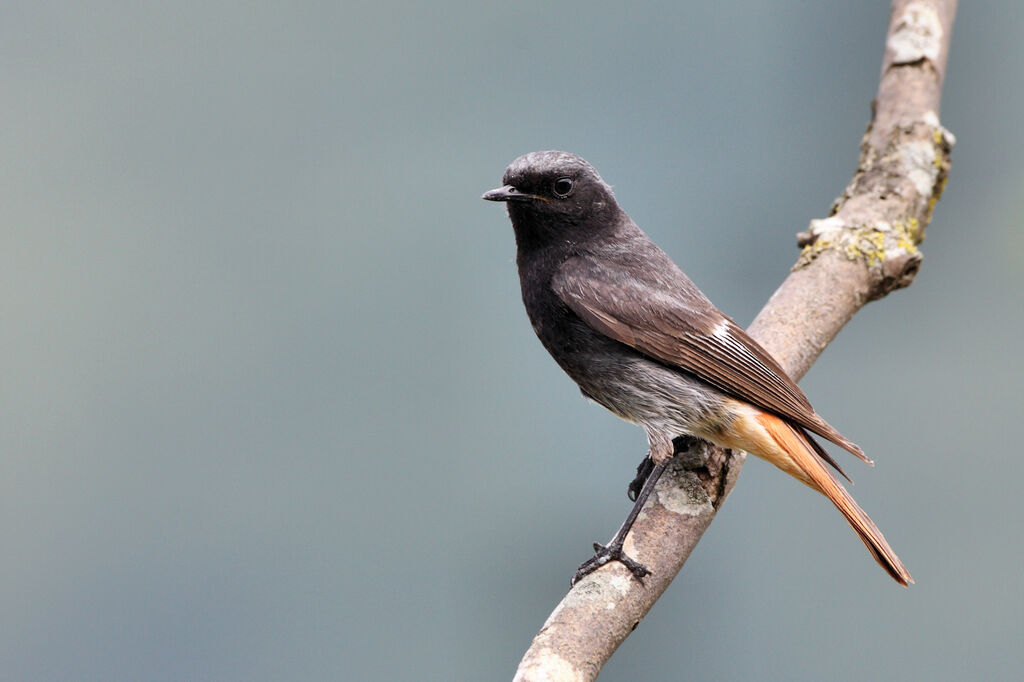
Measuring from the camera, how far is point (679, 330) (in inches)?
107

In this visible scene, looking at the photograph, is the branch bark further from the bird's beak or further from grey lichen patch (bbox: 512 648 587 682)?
the bird's beak

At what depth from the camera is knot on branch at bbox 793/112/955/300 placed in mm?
3268

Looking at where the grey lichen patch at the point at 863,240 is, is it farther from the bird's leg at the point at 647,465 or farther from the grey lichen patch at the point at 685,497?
the grey lichen patch at the point at 685,497

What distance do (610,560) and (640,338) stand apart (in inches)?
25.6

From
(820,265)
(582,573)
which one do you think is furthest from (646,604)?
(820,265)

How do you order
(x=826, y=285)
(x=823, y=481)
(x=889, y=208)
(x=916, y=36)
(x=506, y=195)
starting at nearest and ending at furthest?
1. (x=823, y=481)
2. (x=506, y=195)
3. (x=826, y=285)
4. (x=889, y=208)
5. (x=916, y=36)

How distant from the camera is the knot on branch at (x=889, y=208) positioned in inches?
129

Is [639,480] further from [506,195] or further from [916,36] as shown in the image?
[916,36]

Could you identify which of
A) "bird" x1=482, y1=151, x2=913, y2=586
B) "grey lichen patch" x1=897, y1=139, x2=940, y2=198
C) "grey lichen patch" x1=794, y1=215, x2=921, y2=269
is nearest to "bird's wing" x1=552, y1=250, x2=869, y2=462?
"bird" x1=482, y1=151, x2=913, y2=586

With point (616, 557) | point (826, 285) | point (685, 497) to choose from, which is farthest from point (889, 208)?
point (616, 557)

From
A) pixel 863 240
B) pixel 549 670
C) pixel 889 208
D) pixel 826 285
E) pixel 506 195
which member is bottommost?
pixel 549 670

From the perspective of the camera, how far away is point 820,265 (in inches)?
128

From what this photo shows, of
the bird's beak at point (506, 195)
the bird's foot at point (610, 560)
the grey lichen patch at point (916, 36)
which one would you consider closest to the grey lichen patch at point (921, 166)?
the grey lichen patch at point (916, 36)

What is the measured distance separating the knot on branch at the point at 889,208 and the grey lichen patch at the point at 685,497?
1009 mm
